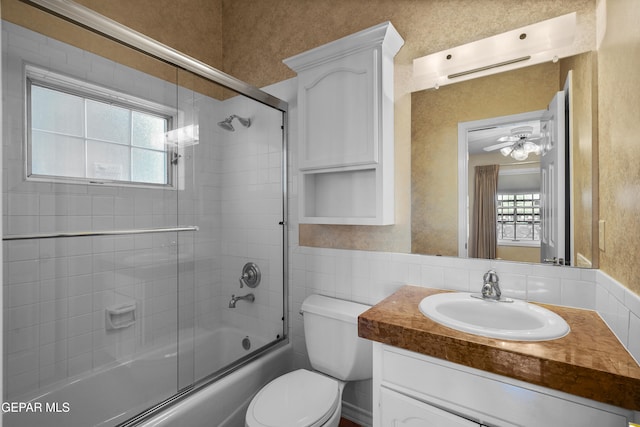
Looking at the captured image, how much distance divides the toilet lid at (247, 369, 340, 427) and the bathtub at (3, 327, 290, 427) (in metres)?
0.31

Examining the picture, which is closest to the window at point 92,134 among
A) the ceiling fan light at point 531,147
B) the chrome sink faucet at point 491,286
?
the chrome sink faucet at point 491,286

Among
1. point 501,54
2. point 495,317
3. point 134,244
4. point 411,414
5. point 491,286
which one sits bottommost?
point 411,414

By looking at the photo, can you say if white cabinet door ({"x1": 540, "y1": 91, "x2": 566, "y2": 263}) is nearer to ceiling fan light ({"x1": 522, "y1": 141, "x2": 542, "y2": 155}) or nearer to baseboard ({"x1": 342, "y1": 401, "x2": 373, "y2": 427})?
ceiling fan light ({"x1": 522, "y1": 141, "x2": 542, "y2": 155})

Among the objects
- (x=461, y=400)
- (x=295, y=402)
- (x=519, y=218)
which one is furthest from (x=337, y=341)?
(x=519, y=218)

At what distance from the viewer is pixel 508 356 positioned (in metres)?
0.82

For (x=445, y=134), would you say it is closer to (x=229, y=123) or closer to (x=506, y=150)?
(x=506, y=150)

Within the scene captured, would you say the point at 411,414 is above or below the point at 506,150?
below

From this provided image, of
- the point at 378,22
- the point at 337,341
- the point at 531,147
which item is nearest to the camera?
the point at 531,147

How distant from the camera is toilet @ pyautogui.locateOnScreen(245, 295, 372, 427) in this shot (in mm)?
1193

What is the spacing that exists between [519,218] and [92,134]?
192 centimetres

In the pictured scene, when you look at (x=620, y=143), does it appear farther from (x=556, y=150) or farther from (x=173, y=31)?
(x=173, y=31)

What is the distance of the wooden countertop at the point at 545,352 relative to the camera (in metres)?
0.72

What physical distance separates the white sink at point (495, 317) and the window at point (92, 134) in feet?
4.55

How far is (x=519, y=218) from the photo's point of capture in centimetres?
130
